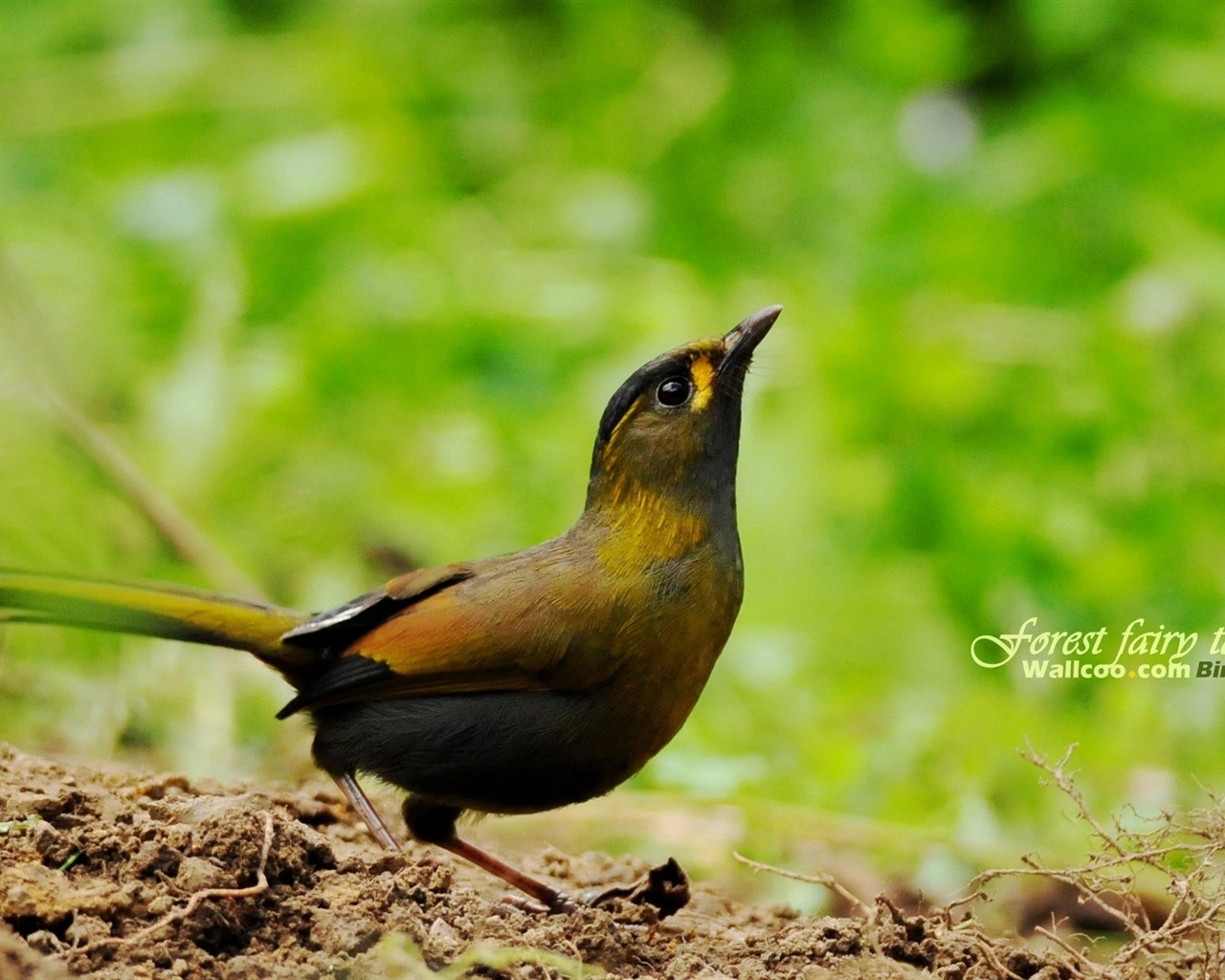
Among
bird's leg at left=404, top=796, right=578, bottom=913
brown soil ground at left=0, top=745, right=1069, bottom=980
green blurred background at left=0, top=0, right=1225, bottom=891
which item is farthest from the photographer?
green blurred background at left=0, top=0, right=1225, bottom=891

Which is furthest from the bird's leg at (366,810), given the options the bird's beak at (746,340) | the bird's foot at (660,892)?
the bird's beak at (746,340)

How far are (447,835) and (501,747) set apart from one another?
54cm

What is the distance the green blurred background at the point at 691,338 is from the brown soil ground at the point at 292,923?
181cm

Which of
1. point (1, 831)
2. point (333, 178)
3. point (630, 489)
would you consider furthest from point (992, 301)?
point (1, 831)

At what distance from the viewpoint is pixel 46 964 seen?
296cm

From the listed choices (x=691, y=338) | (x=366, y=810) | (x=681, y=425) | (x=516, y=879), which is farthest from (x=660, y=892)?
(x=691, y=338)

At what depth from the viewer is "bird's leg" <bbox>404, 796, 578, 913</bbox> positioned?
14.3 feet

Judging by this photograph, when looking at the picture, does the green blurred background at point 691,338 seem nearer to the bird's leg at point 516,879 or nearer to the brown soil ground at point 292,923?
the bird's leg at point 516,879

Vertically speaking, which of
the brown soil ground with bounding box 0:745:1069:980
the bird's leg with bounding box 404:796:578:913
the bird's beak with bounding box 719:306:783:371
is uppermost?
the bird's beak with bounding box 719:306:783:371

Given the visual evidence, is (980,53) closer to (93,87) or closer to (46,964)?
(93,87)

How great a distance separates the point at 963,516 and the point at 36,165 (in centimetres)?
646

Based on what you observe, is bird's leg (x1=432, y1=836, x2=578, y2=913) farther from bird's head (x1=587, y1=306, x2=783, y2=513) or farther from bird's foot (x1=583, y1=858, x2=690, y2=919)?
bird's head (x1=587, y1=306, x2=783, y2=513)

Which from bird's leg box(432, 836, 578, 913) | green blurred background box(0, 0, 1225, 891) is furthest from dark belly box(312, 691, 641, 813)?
green blurred background box(0, 0, 1225, 891)

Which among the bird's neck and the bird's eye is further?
the bird's eye
